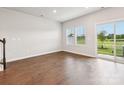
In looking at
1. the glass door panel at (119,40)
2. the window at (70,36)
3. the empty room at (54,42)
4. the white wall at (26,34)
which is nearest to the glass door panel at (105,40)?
the empty room at (54,42)

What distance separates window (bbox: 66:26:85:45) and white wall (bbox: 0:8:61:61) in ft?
3.49

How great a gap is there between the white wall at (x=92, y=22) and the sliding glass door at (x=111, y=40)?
281 millimetres

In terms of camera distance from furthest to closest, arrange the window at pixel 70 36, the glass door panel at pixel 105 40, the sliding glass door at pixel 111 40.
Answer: the window at pixel 70 36
the glass door panel at pixel 105 40
the sliding glass door at pixel 111 40

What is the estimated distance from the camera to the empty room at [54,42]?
4090 millimetres

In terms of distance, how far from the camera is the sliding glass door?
5164 mm

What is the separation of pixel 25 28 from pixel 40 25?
131 centimetres

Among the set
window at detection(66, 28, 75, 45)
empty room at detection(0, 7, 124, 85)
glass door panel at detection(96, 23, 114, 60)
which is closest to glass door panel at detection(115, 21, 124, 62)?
empty room at detection(0, 7, 124, 85)

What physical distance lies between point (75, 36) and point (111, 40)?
9.91ft

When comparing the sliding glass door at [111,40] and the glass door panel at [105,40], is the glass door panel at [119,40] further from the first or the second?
the glass door panel at [105,40]

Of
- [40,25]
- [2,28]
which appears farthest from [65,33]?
[2,28]

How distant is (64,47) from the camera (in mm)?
9258

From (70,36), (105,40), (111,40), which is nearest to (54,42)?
(70,36)

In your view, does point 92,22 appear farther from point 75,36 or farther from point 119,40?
point 75,36
